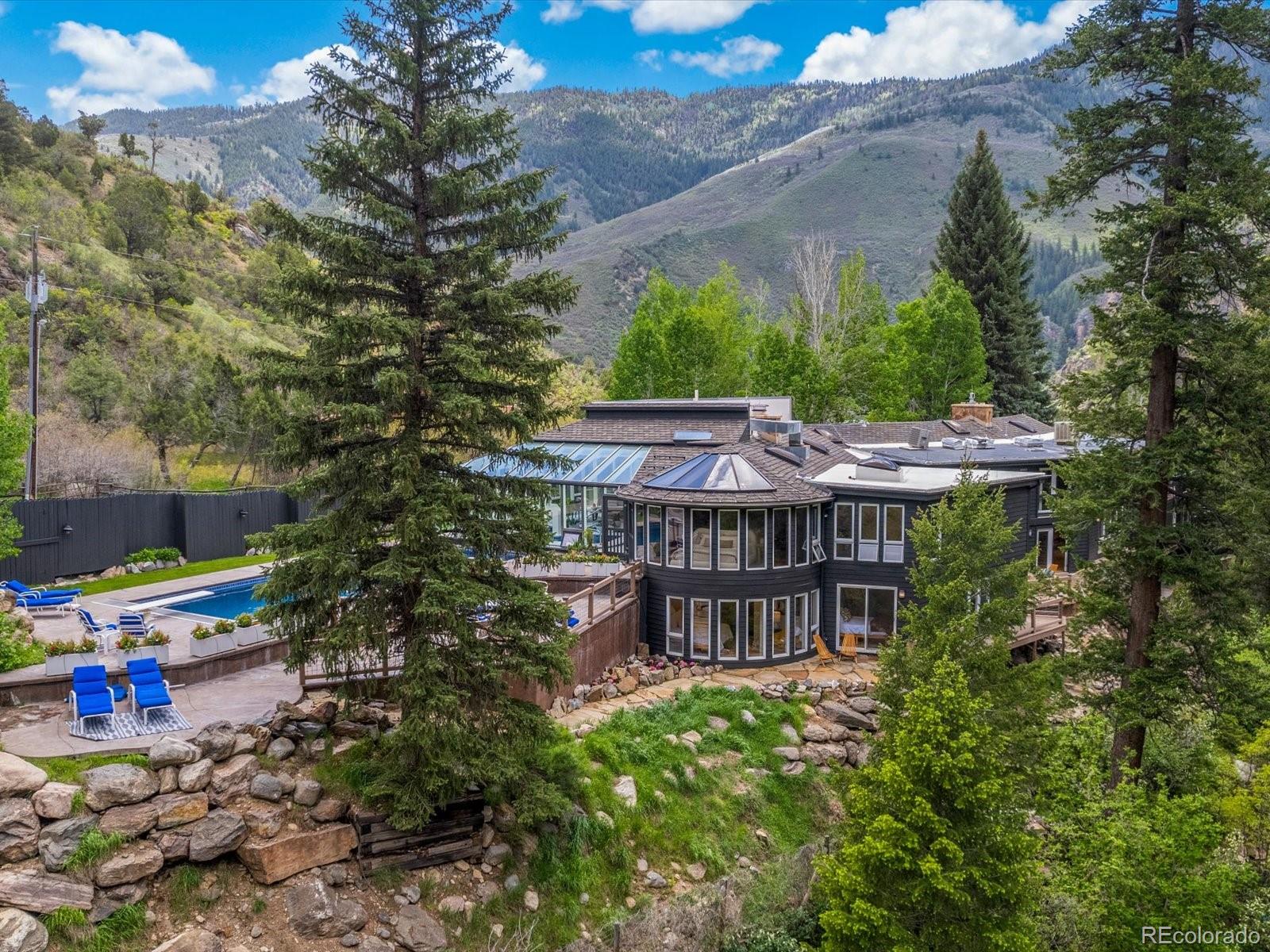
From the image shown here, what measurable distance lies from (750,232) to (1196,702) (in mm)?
97410

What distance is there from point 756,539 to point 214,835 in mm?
12022

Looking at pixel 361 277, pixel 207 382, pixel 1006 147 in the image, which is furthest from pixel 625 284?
pixel 1006 147

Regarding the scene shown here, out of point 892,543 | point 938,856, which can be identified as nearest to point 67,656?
point 938,856

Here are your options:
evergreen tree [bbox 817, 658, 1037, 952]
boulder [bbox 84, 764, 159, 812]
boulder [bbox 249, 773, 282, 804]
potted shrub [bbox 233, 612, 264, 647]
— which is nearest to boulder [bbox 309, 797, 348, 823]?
boulder [bbox 249, 773, 282, 804]

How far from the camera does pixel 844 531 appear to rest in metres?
19.2

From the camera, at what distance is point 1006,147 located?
135625 mm

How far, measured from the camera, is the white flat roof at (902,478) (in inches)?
738

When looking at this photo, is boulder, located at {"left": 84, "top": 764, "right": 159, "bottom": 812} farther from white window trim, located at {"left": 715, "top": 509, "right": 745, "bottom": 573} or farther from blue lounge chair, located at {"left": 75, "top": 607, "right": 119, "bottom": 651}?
white window trim, located at {"left": 715, "top": 509, "right": 745, "bottom": 573}

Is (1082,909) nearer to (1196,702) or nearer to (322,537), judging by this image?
(1196,702)

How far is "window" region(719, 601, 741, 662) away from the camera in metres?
17.9

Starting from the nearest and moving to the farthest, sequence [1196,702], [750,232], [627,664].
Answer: [1196,702] < [627,664] < [750,232]

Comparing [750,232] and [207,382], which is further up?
[750,232]

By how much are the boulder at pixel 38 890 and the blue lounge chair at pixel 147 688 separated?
267 cm

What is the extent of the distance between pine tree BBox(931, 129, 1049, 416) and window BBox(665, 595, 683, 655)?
33.6 metres
